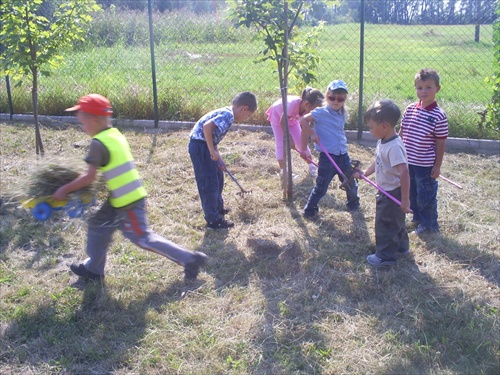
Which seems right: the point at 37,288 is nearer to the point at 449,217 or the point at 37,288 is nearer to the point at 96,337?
the point at 96,337

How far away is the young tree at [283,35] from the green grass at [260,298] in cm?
113

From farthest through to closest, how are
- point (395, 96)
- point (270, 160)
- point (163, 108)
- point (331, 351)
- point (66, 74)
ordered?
1. point (66, 74)
2. point (395, 96)
3. point (163, 108)
4. point (270, 160)
5. point (331, 351)

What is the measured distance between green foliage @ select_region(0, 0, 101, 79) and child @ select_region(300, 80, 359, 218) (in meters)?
3.02

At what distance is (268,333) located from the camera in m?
3.33

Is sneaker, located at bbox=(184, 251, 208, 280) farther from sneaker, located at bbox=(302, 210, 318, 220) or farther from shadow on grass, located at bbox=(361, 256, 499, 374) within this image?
sneaker, located at bbox=(302, 210, 318, 220)

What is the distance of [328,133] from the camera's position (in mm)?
4969

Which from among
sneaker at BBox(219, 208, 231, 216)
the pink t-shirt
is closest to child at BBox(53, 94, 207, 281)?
sneaker at BBox(219, 208, 231, 216)

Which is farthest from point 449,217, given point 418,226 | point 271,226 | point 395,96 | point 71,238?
point 395,96

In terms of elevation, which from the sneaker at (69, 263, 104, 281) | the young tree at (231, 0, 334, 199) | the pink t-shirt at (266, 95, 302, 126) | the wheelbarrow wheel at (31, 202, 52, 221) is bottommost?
the sneaker at (69, 263, 104, 281)

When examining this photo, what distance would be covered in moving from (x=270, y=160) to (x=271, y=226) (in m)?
1.96

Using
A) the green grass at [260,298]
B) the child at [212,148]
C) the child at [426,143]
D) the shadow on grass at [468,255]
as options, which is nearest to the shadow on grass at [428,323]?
the green grass at [260,298]

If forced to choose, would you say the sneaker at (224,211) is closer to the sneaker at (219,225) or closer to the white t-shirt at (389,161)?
the sneaker at (219,225)

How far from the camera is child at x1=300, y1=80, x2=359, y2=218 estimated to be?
4.89 m

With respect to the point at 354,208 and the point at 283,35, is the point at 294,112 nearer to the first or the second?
the point at 283,35
